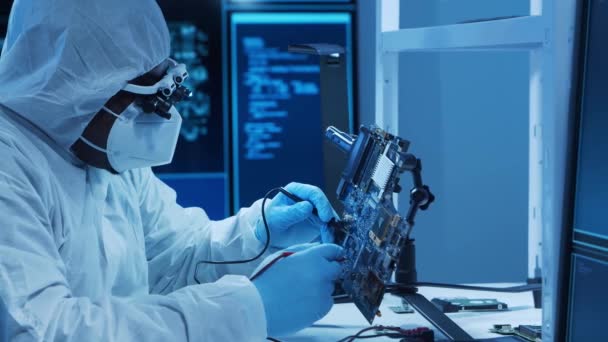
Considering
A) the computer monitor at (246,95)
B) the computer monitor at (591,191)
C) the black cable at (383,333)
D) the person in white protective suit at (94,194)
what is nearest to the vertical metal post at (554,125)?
the computer monitor at (591,191)

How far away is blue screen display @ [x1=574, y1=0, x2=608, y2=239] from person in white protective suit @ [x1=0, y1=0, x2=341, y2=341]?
505mm

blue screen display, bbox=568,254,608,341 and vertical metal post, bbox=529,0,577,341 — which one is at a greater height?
vertical metal post, bbox=529,0,577,341

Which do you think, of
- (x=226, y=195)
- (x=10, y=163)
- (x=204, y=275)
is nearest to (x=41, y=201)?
(x=10, y=163)

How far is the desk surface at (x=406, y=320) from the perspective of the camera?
4.58 feet

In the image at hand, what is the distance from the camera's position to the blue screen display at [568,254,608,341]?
3.05 ft

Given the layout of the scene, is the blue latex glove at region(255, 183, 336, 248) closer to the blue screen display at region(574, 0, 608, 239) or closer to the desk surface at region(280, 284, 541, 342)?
the desk surface at region(280, 284, 541, 342)

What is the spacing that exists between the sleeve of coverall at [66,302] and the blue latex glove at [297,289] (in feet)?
0.18

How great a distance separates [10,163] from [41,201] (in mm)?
77

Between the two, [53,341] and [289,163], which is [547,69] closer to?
[53,341]

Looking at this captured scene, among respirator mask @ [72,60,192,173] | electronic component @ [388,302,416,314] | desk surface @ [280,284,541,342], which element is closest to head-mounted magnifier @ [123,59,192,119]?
respirator mask @ [72,60,192,173]

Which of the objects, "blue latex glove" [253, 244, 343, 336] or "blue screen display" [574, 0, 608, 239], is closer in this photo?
"blue screen display" [574, 0, 608, 239]

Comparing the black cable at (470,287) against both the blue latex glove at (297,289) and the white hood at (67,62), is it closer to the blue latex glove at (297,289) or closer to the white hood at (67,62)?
the blue latex glove at (297,289)

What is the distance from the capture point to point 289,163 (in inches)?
125

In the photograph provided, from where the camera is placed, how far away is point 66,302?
1.08 meters
